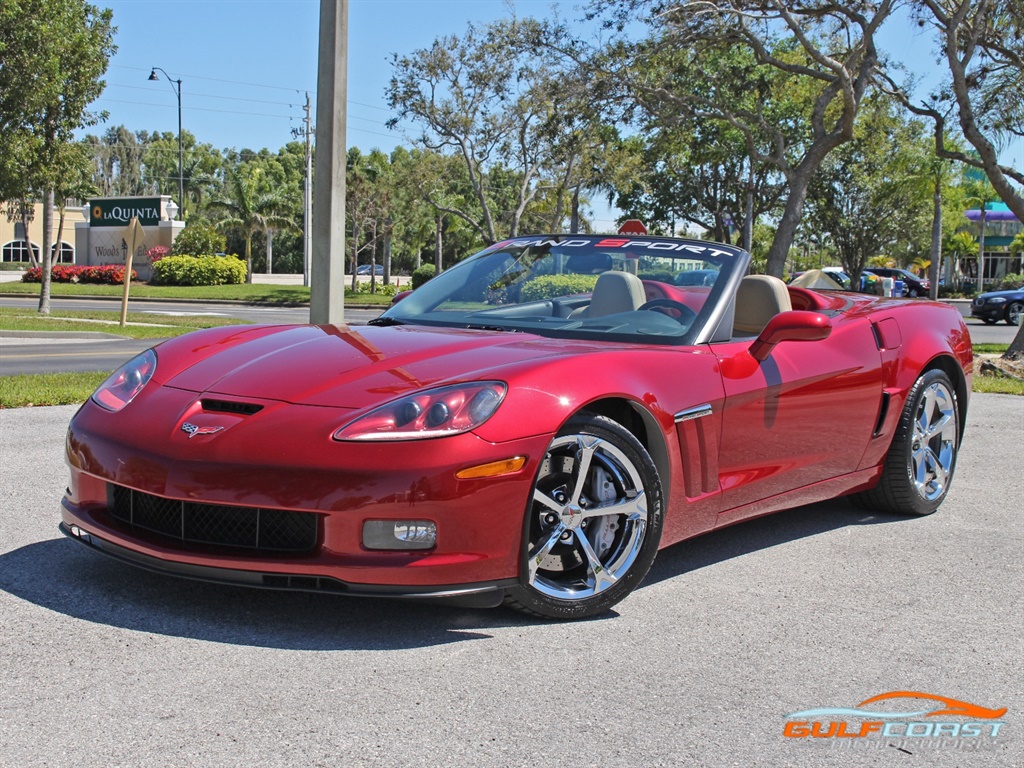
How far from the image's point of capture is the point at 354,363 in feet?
11.8

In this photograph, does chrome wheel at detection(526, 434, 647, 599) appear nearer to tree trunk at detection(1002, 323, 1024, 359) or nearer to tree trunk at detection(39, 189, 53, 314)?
tree trunk at detection(1002, 323, 1024, 359)

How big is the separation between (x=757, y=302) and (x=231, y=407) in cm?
243

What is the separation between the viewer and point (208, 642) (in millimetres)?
3109

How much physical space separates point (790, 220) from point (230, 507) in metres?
18.6

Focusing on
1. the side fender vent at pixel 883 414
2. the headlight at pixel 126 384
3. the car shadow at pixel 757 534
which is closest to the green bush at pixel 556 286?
the car shadow at pixel 757 534

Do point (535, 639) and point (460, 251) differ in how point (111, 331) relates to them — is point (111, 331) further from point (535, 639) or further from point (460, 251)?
point (460, 251)

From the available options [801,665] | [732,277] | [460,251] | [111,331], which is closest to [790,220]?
[111,331]

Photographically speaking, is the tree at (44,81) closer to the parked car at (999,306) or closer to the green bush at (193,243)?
the parked car at (999,306)

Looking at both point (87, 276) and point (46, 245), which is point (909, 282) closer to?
point (87, 276)

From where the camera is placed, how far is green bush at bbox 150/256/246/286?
45.7m

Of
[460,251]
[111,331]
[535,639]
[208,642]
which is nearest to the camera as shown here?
[208,642]

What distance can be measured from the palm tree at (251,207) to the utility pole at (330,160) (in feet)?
168

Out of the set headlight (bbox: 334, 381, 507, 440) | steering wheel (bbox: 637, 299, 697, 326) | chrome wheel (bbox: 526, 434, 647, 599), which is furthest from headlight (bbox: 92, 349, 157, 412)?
steering wheel (bbox: 637, 299, 697, 326)

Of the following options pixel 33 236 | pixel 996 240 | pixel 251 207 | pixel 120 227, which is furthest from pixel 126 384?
pixel 996 240
